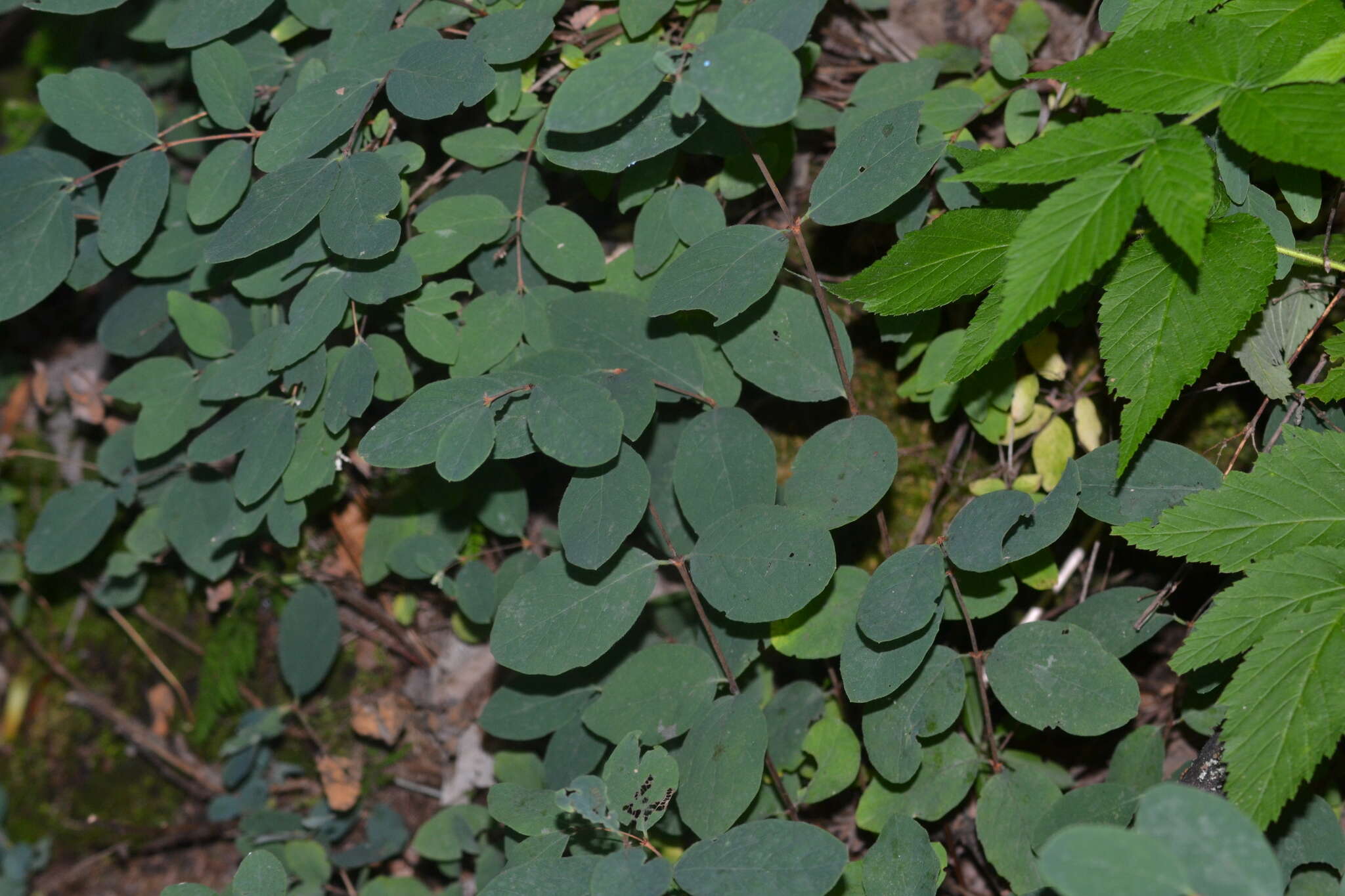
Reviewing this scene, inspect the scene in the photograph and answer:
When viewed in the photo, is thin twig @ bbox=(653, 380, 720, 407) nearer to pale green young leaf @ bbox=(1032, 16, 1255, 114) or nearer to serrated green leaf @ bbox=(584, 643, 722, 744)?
serrated green leaf @ bbox=(584, 643, 722, 744)

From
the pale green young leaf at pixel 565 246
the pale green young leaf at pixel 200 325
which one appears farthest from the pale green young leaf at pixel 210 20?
the pale green young leaf at pixel 565 246

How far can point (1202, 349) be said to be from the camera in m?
1.36

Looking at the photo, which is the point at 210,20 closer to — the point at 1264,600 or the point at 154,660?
the point at 154,660

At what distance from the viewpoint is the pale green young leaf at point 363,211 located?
168cm

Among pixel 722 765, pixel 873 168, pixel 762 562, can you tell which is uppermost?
pixel 873 168

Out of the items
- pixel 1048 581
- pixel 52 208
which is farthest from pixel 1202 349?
pixel 52 208

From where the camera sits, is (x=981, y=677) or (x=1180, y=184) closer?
(x=1180, y=184)

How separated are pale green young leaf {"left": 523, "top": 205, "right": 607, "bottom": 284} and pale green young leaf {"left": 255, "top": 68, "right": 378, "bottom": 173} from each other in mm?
394

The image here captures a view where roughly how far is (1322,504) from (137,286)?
2.49 metres

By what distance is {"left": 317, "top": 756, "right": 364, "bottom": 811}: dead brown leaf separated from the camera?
2455 mm

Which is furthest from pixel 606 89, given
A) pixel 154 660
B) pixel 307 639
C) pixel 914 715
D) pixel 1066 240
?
pixel 154 660

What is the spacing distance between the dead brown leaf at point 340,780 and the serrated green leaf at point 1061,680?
67.6 inches

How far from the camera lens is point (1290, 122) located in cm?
122

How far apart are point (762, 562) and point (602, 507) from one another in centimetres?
30
